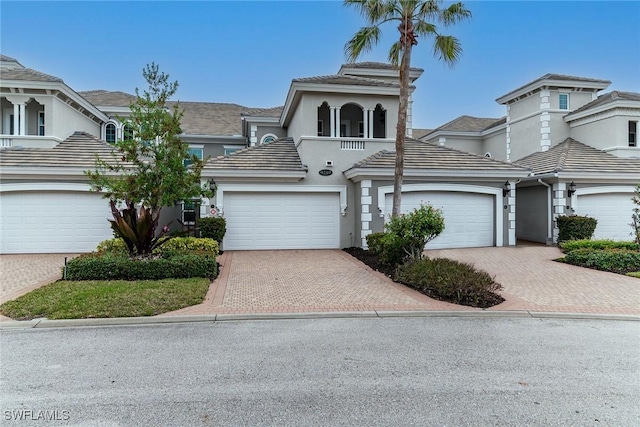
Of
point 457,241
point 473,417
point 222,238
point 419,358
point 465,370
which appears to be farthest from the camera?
point 457,241

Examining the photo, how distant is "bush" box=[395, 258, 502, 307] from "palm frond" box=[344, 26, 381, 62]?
7.17 meters

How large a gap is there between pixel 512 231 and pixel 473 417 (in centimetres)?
1424

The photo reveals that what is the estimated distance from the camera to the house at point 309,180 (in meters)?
14.2

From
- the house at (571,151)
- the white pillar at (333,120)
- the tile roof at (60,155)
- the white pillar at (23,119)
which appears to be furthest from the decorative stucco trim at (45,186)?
the house at (571,151)

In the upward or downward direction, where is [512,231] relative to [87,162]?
downward

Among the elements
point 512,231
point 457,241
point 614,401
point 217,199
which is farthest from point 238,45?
point 614,401

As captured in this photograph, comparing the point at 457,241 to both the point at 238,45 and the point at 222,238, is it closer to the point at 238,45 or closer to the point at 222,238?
the point at 222,238

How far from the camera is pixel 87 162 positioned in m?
14.7

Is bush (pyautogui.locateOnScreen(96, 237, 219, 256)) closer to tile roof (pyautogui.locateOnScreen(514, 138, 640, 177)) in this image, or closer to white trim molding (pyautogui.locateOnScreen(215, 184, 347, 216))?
white trim molding (pyautogui.locateOnScreen(215, 184, 347, 216))

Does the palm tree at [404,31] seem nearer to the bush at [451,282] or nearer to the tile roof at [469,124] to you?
the bush at [451,282]

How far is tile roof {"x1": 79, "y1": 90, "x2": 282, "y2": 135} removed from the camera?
77.2 ft

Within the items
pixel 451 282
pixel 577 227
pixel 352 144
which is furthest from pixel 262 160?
pixel 577 227

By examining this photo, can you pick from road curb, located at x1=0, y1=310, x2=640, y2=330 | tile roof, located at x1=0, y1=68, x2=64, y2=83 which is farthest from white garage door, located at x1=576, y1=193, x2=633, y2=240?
tile roof, located at x1=0, y1=68, x2=64, y2=83
